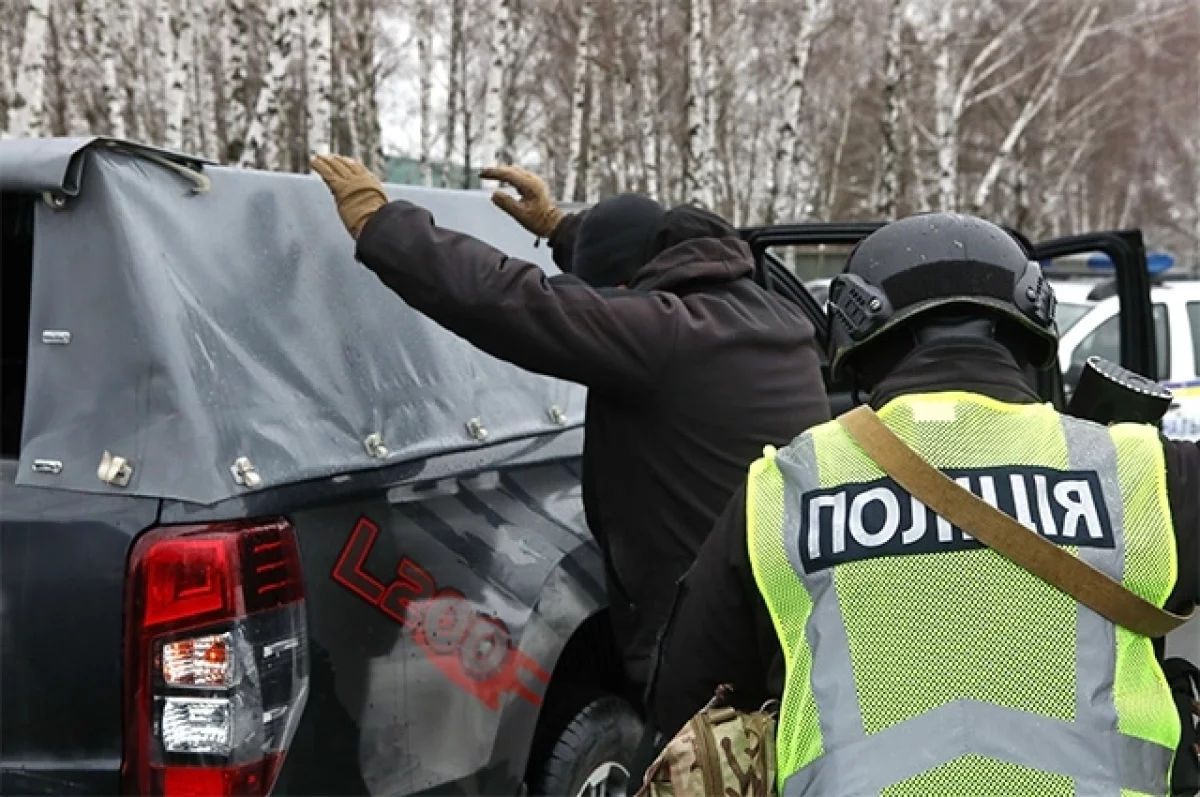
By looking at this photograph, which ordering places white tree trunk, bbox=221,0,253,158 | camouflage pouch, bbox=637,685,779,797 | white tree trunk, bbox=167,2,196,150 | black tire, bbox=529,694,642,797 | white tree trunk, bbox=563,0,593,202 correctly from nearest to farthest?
camouflage pouch, bbox=637,685,779,797 → black tire, bbox=529,694,642,797 → white tree trunk, bbox=221,0,253,158 → white tree trunk, bbox=167,2,196,150 → white tree trunk, bbox=563,0,593,202

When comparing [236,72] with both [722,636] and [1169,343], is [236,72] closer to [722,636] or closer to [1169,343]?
[1169,343]

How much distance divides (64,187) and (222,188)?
366 millimetres

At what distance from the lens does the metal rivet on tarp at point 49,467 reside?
7.89ft

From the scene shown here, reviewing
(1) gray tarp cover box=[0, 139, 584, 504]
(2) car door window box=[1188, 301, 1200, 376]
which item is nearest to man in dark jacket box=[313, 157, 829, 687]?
(1) gray tarp cover box=[0, 139, 584, 504]

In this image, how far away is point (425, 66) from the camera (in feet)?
90.0

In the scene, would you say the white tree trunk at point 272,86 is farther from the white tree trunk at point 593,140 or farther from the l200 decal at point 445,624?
the l200 decal at point 445,624

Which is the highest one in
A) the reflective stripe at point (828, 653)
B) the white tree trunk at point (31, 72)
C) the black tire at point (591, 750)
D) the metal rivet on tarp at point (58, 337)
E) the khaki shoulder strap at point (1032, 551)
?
the white tree trunk at point (31, 72)

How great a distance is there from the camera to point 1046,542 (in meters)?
1.54

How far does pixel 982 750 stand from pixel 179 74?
16801 mm

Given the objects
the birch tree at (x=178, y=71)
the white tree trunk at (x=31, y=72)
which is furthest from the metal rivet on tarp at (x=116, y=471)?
the birch tree at (x=178, y=71)

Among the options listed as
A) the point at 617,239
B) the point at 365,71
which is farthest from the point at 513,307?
the point at 365,71

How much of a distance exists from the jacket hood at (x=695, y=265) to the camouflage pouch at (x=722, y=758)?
125cm

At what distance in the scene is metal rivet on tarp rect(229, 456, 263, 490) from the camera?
7.78 ft

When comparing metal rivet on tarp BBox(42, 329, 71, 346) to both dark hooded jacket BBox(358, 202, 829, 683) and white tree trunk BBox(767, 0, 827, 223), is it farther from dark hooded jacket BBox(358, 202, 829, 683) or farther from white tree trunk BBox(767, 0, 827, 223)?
white tree trunk BBox(767, 0, 827, 223)
